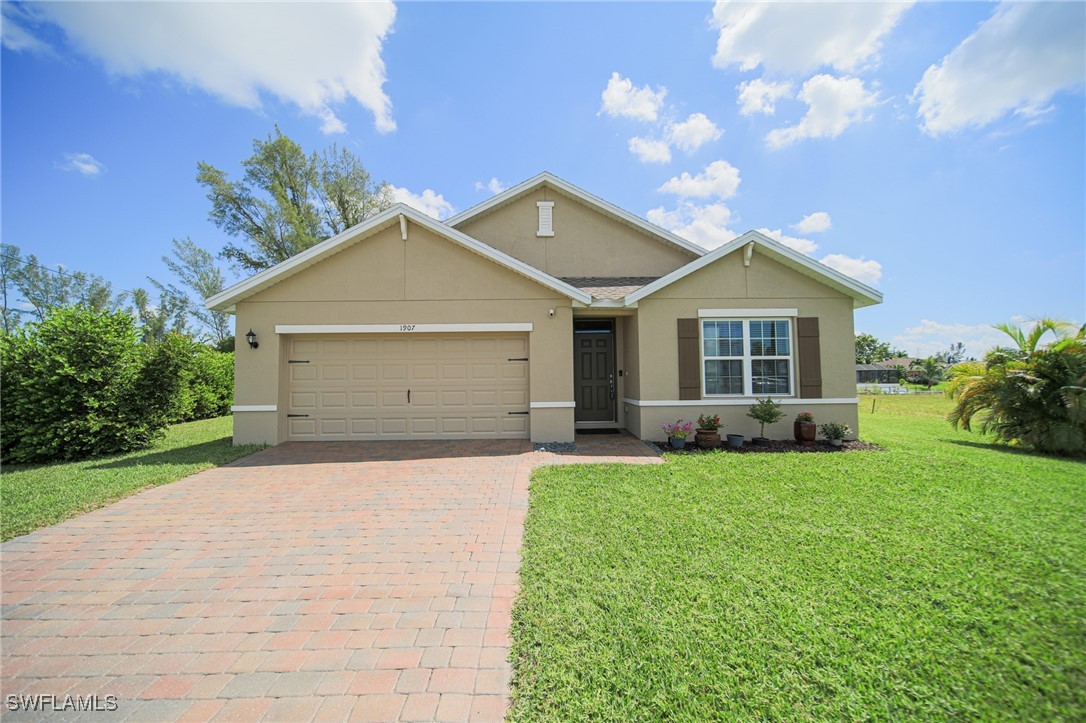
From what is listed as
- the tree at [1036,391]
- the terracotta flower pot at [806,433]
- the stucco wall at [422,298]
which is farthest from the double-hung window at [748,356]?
the tree at [1036,391]

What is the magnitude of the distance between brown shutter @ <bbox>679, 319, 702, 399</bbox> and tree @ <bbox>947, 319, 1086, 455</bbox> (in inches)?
242

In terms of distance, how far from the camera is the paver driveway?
226cm

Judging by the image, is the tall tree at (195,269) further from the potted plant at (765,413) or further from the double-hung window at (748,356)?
the potted plant at (765,413)

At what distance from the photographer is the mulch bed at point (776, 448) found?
7.94 meters

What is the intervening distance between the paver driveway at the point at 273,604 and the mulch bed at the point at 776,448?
383 cm

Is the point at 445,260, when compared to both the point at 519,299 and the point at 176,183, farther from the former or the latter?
the point at 176,183

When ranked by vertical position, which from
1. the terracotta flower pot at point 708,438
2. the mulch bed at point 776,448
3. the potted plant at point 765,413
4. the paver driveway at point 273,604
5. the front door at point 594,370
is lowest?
the paver driveway at point 273,604

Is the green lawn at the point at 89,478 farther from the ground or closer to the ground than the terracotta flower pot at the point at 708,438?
closer to the ground

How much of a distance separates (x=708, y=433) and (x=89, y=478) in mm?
10741

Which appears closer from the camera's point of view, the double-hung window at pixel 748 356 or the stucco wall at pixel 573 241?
the double-hung window at pixel 748 356

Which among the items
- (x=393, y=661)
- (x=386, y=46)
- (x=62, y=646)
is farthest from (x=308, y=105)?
(x=393, y=661)

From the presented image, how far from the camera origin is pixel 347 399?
29.6 feet

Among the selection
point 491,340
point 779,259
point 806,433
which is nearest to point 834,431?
point 806,433

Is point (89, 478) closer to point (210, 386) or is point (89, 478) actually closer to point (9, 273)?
point (210, 386)
